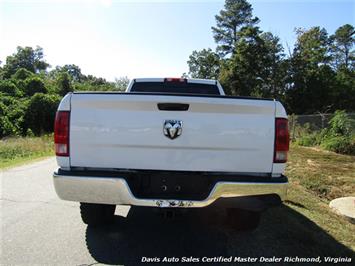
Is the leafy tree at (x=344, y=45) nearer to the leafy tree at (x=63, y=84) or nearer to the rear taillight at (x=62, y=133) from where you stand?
the leafy tree at (x=63, y=84)

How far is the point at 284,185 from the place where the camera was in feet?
12.3

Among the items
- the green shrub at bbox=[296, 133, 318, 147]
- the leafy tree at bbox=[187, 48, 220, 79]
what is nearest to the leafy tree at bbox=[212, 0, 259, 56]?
the leafy tree at bbox=[187, 48, 220, 79]

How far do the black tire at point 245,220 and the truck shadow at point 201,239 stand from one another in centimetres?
8

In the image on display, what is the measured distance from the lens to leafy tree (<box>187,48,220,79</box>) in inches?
2346

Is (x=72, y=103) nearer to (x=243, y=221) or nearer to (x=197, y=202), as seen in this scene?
(x=197, y=202)

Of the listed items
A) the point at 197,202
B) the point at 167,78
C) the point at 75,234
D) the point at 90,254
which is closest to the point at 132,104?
the point at 197,202

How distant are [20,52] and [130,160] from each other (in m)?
95.9

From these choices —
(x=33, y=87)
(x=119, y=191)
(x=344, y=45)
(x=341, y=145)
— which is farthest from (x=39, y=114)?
(x=344, y=45)

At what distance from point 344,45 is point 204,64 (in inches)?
1051

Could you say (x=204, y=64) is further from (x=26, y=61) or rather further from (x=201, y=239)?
(x=201, y=239)

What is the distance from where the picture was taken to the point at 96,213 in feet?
15.3

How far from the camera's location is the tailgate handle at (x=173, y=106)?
147 inches

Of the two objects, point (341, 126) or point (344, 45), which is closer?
point (341, 126)

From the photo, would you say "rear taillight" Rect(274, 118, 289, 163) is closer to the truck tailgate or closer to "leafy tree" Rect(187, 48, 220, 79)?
the truck tailgate
